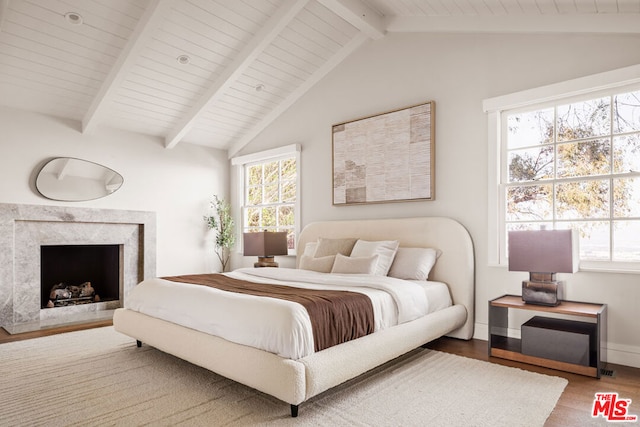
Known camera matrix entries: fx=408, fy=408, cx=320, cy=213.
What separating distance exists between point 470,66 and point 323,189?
2.22m

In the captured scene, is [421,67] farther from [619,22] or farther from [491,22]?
[619,22]

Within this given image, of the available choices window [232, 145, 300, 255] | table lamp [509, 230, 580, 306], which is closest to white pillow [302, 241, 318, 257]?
window [232, 145, 300, 255]

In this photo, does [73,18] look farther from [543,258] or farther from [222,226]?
[543,258]

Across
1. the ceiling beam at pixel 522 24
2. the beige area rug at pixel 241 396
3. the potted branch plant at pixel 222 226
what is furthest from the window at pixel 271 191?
the beige area rug at pixel 241 396

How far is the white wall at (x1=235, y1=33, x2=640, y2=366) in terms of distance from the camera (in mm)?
3160

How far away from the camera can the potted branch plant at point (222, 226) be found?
20.8 ft

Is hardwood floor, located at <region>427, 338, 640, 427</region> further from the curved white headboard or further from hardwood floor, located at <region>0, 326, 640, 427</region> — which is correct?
the curved white headboard

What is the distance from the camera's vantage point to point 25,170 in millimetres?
4664

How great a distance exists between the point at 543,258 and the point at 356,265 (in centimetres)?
154

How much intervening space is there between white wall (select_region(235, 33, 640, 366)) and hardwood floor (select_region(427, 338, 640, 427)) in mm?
331

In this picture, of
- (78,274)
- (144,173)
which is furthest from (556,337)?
(78,274)

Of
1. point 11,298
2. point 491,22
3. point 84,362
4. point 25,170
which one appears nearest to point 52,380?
point 84,362

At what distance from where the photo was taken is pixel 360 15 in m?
4.25

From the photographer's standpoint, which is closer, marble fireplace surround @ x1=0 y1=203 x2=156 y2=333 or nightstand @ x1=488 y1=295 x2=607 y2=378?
nightstand @ x1=488 y1=295 x2=607 y2=378
